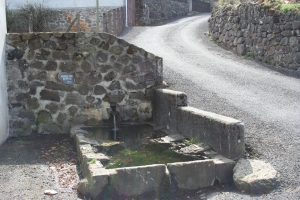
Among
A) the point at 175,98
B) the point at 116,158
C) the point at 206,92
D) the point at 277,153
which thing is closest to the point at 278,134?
the point at 277,153

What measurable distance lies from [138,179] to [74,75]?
3965 mm

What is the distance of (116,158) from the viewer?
258 inches

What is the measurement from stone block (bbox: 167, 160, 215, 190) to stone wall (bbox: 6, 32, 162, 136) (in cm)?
354

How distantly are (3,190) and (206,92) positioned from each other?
5601 mm

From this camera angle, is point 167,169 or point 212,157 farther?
point 212,157

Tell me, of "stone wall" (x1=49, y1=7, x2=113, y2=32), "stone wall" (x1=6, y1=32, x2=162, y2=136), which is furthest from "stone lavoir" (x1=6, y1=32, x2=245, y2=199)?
"stone wall" (x1=49, y1=7, x2=113, y2=32)

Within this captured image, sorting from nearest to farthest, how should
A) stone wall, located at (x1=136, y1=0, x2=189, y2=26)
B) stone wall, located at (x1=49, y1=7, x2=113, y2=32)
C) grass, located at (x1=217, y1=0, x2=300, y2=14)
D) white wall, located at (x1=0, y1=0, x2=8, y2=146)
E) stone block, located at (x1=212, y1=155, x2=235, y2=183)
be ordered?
stone block, located at (x1=212, y1=155, x2=235, y2=183) → white wall, located at (x1=0, y1=0, x2=8, y2=146) → grass, located at (x1=217, y1=0, x2=300, y2=14) → stone wall, located at (x1=49, y1=7, x2=113, y2=32) → stone wall, located at (x1=136, y1=0, x2=189, y2=26)

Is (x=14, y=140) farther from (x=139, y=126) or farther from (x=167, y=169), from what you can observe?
(x=167, y=169)

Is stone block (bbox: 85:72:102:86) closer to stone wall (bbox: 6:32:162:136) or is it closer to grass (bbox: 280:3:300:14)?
stone wall (bbox: 6:32:162:136)

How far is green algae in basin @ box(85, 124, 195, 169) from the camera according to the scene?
6.37 m

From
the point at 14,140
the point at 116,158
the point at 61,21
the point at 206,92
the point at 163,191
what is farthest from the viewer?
the point at 61,21

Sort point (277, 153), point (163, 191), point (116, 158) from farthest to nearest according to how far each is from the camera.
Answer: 1. point (116, 158)
2. point (277, 153)
3. point (163, 191)

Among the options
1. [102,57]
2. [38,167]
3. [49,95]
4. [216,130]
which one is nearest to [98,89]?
[102,57]

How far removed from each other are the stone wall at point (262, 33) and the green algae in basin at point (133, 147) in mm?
6811
